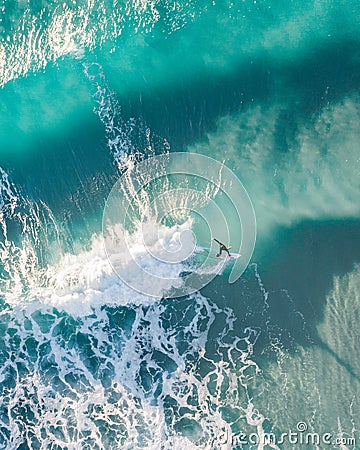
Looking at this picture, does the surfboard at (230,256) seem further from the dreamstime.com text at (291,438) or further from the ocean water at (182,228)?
the dreamstime.com text at (291,438)

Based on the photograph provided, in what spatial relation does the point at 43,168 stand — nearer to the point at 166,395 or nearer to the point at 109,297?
the point at 109,297

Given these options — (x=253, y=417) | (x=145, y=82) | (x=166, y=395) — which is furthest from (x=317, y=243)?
(x=145, y=82)

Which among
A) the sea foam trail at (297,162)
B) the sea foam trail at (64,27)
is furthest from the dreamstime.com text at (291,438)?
the sea foam trail at (64,27)

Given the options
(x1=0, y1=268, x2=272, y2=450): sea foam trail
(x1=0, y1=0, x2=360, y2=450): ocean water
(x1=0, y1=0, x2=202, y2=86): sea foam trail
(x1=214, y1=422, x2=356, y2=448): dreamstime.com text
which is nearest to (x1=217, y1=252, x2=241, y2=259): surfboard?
(x1=0, y1=0, x2=360, y2=450): ocean water

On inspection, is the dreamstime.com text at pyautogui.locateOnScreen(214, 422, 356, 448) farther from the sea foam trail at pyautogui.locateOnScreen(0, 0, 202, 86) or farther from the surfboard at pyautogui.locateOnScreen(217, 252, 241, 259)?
the sea foam trail at pyautogui.locateOnScreen(0, 0, 202, 86)
